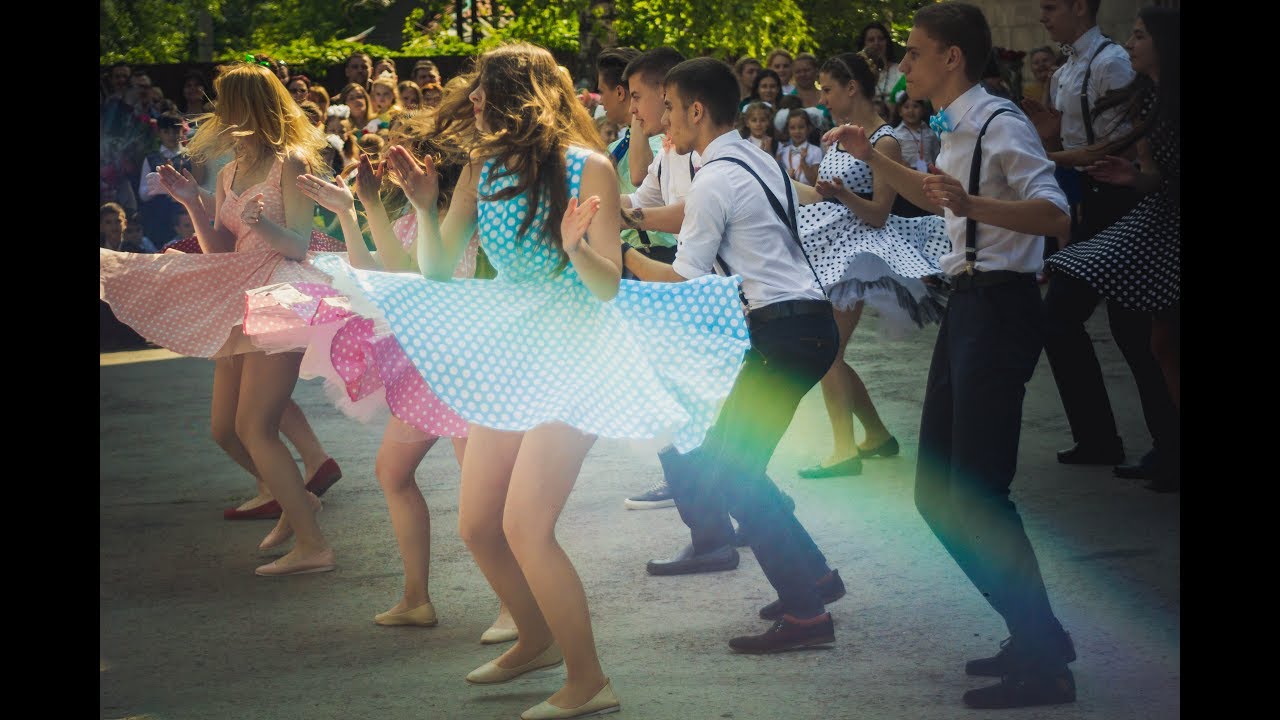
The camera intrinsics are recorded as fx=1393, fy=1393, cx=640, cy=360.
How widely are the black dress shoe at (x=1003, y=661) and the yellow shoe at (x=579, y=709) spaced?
115cm

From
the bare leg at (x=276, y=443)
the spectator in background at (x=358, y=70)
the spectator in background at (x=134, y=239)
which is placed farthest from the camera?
the spectator in background at (x=358, y=70)

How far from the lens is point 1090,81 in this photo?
24.0ft

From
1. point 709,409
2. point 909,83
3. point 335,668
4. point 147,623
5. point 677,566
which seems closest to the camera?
point 709,409

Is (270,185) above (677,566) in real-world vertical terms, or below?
above

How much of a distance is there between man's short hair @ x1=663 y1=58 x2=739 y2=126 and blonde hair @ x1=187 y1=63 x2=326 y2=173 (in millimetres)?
2022

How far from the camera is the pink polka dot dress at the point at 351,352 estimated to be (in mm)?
4480

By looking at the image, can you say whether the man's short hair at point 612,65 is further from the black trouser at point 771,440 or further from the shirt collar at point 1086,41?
the black trouser at point 771,440

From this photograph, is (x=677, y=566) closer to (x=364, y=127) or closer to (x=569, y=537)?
(x=569, y=537)

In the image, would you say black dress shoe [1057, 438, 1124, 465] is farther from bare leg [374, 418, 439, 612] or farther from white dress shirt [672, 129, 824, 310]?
bare leg [374, 418, 439, 612]

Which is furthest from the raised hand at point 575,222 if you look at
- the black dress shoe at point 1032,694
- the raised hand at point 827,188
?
the black dress shoe at point 1032,694

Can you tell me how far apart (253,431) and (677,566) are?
6.34ft

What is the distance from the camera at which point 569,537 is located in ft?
21.1

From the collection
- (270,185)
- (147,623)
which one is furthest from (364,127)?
(147,623)

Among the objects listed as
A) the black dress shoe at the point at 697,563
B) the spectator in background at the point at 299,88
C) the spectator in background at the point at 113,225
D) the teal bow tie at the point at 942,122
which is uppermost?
the teal bow tie at the point at 942,122
